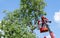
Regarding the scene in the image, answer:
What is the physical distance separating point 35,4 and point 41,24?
1544 centimetres

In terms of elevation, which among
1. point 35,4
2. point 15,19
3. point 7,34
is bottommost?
point 7,34

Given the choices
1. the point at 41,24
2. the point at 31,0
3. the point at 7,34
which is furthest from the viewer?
the point at 31,0

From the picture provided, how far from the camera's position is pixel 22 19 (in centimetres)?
2203

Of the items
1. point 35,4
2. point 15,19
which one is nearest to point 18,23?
point 15,19

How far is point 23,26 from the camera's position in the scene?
21438 millimetres

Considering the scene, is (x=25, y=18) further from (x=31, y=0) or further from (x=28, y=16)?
(x=31, y=0)

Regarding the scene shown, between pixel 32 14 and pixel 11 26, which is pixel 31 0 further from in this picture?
pixel 11 26

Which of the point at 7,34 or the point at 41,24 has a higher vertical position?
the point at 41,24

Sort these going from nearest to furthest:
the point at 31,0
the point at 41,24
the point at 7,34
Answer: the point at 41,24
the point at 7,34
the point at 31,0

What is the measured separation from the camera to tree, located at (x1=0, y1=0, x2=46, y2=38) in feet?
69.3

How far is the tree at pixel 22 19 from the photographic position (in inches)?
831

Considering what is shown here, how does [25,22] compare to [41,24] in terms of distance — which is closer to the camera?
[41,24]

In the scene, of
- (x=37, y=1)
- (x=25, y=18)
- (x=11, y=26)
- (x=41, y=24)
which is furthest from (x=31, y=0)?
(x=41, y=24)

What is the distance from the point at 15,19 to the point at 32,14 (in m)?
1.87
